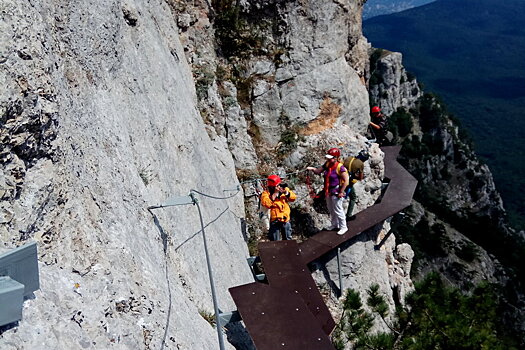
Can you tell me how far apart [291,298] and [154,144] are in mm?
3506

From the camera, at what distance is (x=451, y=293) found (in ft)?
34.1

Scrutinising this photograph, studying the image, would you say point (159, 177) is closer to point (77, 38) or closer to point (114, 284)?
point (77, 38)

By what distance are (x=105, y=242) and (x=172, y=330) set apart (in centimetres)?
122

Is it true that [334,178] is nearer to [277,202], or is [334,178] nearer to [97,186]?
[277,202]

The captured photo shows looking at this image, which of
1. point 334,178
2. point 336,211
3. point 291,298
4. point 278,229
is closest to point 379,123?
point 336,211

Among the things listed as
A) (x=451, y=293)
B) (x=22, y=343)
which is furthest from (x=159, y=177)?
(x=451, y=293)

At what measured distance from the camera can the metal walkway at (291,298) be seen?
291 inches

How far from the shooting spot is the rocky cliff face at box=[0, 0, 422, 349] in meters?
4.44

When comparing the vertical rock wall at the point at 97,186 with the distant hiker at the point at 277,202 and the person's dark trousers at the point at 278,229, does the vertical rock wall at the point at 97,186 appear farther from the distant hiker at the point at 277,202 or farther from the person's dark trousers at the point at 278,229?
the person's dark trousers at the point at 278,229

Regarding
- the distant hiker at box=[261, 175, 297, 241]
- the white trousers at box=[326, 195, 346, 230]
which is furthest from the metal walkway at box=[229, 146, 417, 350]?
the distant hiker at box=[261, 175, 297, 241]

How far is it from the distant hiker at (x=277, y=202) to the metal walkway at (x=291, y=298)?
4.02 feet

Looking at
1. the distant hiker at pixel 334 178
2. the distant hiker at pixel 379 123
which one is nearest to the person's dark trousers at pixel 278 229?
the distant hiker at pixel 334 178

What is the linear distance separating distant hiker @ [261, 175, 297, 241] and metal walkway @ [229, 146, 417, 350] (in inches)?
48.2

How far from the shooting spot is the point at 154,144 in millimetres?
8281
